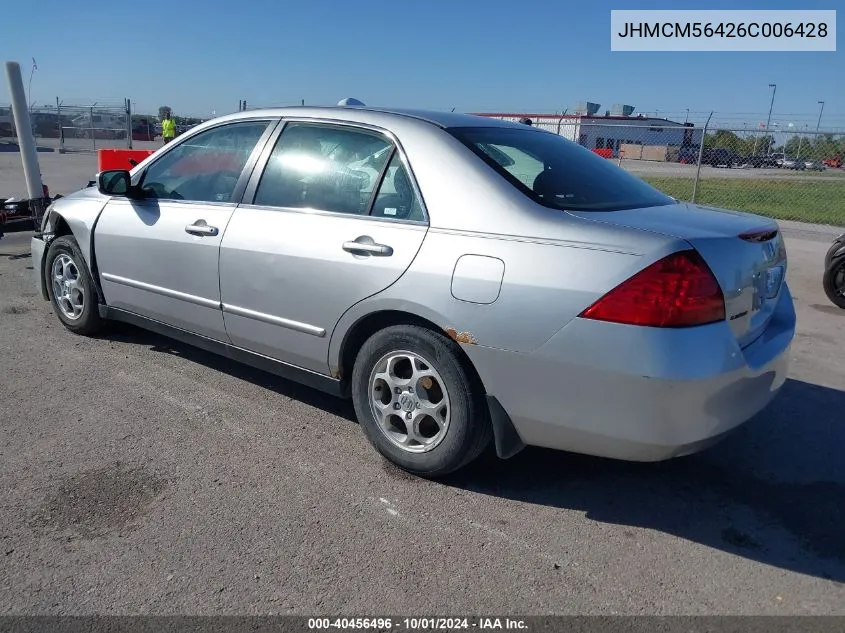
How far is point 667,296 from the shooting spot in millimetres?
2582

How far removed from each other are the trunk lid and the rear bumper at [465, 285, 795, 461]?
0.43 ft

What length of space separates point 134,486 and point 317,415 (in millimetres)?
1120

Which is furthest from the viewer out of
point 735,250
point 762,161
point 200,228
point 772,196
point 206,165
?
point 772,196

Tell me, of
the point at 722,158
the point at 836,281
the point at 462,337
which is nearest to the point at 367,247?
the point at 462,337

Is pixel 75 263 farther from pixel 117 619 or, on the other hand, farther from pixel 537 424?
pixel 537 424

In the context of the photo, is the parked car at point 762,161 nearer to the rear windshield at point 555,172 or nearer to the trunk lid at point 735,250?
the rear windshield at point 555,172

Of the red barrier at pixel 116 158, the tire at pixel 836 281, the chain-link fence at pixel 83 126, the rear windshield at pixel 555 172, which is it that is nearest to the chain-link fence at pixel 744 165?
the tire at pixel 836 281

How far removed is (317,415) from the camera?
159 inches

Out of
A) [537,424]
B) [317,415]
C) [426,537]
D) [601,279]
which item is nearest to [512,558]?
[426,537]

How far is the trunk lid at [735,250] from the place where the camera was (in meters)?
2.72

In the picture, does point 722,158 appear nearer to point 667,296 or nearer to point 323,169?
point 323,169

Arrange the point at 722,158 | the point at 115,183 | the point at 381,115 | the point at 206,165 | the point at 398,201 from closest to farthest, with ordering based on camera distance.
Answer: the point at 398,201
the point at 381,115
the point at 206,165
the point at 115,183
the point at 722,158

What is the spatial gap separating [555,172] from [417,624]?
85.1 inches

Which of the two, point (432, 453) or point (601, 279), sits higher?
point (601, 279)
